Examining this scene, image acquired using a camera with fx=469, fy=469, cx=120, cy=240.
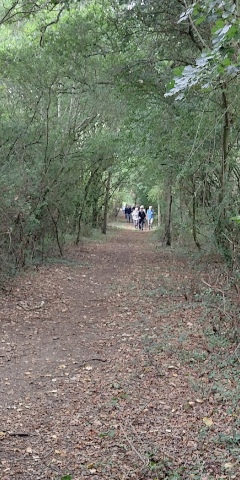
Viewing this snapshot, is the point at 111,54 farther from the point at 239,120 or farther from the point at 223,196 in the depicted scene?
the point at 223,196

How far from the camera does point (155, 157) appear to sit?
13.9 meters

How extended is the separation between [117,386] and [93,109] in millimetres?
11214

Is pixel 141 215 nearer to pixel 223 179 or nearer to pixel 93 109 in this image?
pixel 93 109

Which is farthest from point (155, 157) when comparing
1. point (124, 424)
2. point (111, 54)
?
point (124, 424)

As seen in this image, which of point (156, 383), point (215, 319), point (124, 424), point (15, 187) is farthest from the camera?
point (15, 187)

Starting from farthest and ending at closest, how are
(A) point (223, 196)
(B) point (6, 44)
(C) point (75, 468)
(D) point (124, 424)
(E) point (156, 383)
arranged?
(B) point (6, 44)
(A) point (223, 196)
(E) point (156, 383)
(D) point (124, 424)
(C) point (75, 468)

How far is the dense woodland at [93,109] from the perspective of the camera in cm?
891

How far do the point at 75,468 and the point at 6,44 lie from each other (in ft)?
39.8

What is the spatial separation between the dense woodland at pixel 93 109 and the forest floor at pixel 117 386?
1512mm

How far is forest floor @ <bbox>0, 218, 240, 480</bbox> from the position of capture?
12.5ft

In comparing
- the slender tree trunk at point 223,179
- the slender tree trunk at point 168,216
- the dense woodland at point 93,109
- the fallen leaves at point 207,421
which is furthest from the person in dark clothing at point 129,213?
the fallen leaves at point 207,421

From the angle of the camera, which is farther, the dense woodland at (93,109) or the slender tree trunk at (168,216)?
the slender tree trunk at (168,216)

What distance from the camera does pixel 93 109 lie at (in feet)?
48.8

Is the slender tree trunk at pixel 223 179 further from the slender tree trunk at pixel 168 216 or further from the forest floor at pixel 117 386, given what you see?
the slender tree trunk at pixel 168 216
